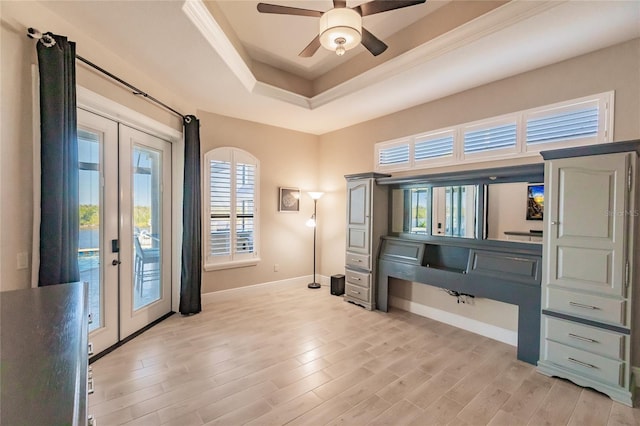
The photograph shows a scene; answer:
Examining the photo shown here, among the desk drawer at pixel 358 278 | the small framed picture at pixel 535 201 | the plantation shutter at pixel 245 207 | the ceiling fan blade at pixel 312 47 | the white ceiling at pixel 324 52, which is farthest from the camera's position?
the plantation shutter at pixel 245 207

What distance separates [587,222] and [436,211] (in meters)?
1.60

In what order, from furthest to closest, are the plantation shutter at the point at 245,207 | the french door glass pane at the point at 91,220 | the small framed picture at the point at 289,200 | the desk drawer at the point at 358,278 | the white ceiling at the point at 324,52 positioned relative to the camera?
the small framed picture at the point at 289,200 → the plantation shutter at the point at 245,207 → the desk drawer at the point at 358,278 → the french door glass pane at the point at 91,220 → the white ceiling at the point at 324,52

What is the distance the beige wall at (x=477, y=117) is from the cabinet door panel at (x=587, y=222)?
571 millimetres

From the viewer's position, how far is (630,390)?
2.18 meters

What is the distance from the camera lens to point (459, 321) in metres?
3.61

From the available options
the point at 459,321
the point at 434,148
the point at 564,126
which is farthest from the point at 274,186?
→ the point at 564,126

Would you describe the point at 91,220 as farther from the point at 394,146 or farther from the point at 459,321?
the point at 459,321

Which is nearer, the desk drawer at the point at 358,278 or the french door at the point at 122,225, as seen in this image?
the french door at the point at 122,225

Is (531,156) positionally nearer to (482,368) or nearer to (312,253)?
(482,368)

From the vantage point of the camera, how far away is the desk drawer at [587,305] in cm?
224

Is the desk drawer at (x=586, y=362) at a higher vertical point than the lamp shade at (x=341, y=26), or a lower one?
lower

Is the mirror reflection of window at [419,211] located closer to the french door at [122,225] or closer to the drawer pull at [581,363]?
the drawer pull at [581,363]

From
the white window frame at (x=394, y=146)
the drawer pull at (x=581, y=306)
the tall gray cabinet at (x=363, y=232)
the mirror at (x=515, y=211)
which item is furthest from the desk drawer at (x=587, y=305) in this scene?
the white window frame at (x=394, y=146)

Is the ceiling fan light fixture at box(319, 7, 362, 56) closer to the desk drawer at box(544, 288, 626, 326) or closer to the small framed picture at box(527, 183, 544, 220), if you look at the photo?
the small framed picture at box(527, 183, 544, 220)
